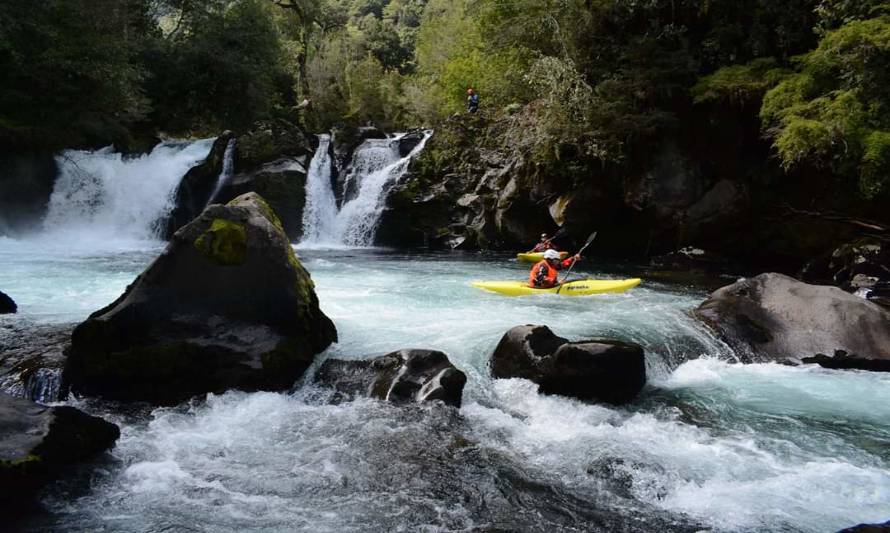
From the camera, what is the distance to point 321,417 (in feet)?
18.2

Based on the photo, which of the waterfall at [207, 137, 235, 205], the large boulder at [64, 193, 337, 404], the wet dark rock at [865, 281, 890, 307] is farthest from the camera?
the waterfall at [207, 137, 235, 205]

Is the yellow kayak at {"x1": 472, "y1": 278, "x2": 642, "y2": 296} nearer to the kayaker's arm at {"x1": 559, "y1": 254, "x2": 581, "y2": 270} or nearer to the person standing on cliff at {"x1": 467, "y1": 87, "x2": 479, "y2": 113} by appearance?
the kayaker's arm at {"x1": 559, "y1": 254, "x2": 581, "y2": 270}

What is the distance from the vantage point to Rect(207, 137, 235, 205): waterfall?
1931 centimetres

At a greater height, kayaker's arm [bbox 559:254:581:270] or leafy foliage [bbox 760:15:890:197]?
leafy foliage [bbox 760:15:890:197]

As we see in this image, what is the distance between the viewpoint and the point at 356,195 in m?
18.9

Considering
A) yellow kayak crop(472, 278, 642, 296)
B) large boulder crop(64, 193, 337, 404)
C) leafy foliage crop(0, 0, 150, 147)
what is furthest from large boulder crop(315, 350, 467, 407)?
leafy foliage crop(0, 0, 150, 147)

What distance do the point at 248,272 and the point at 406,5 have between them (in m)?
60.0

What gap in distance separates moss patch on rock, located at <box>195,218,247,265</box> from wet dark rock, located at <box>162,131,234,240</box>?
13109mm

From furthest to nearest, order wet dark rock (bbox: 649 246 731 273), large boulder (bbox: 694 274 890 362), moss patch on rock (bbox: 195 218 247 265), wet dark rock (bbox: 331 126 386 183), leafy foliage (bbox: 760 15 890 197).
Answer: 1. wet dark rock (bbox: 331 126 386 183)
2. wet dark rock (bbox: 649 246 731 273)
3. leafy foliage (bbox: 760 15 890 197)
4. large boulder (bbox: 694 274 890 362)
5. moss patch on rock (bbox: 195 218 247 265)

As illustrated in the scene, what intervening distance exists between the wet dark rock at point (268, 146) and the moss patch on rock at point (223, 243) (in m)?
13.5

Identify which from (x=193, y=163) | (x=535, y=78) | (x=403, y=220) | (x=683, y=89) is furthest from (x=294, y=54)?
(x=683, y=89)

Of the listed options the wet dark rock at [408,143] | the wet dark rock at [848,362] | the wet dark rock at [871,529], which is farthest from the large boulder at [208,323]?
the wet dark rock at [408,143]

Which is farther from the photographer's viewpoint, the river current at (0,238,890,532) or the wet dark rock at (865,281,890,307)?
the wet dark rock at (865,281,890,307)

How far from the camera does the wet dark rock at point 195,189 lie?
1869cm
